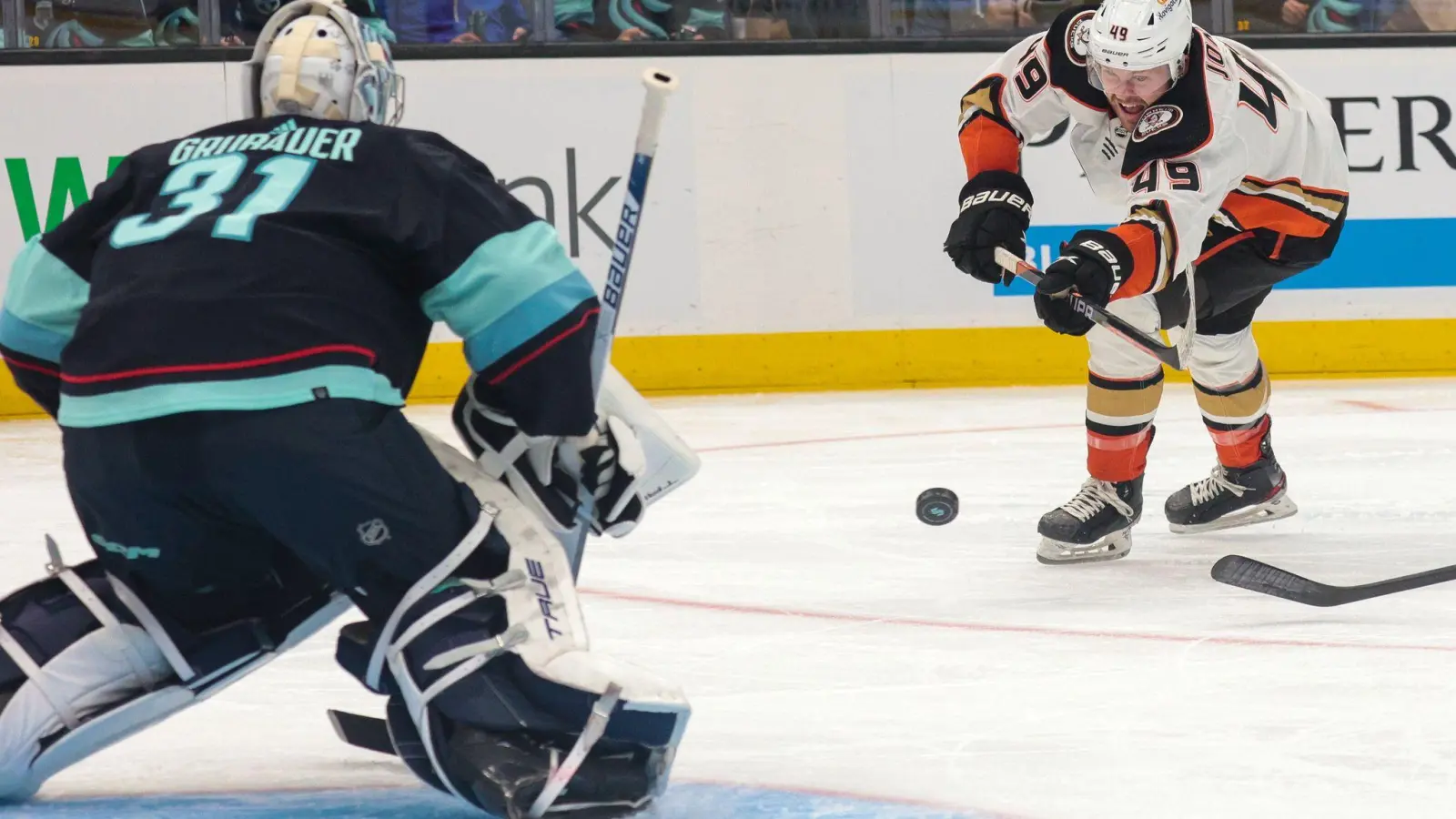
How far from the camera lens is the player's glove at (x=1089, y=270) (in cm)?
272

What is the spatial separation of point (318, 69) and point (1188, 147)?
5.10ft

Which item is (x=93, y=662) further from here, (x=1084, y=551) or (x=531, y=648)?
(x=1084, y=551)

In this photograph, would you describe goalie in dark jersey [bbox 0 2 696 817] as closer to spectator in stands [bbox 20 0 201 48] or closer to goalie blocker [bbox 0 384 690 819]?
goalie blocker [bbox 0 384 690 819]

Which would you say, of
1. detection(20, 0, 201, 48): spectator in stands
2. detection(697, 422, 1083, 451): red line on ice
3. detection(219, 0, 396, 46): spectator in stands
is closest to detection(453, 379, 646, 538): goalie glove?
detection(697, 422, 1083, 451): red line on ice

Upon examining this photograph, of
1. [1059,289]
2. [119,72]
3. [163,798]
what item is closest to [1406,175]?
[1059,289]

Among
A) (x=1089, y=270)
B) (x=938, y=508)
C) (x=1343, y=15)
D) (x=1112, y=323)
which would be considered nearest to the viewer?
(x=1089, y=270)

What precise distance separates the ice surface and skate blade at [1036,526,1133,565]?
0.10ft

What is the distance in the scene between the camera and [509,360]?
1576 millimetres

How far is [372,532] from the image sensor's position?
1.54 m

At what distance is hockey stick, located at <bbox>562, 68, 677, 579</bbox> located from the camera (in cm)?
170

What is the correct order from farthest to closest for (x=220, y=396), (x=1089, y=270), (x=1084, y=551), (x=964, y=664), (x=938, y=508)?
(x=938, y=508) → (x=1084, y=551) → (x=1089, y=270) → (x=964, y=664) → (x=220, y=396)

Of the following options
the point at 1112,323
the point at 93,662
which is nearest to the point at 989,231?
the point at 1112,323

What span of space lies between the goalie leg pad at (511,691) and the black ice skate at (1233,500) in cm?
194

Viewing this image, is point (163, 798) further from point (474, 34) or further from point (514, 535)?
point (474, 34)
